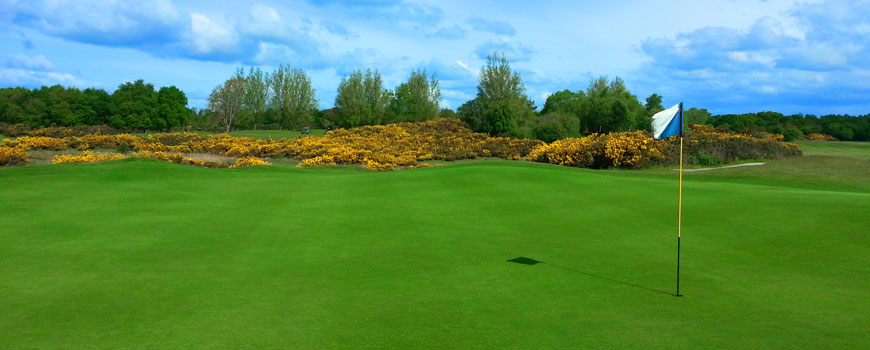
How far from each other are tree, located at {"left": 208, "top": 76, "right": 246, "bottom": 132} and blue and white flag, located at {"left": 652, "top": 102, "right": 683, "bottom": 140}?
95.5 m

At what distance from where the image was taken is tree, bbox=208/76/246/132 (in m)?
95.2

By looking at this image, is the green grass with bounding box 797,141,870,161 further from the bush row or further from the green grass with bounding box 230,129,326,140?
the green grass with bounding box 230,129,326,140

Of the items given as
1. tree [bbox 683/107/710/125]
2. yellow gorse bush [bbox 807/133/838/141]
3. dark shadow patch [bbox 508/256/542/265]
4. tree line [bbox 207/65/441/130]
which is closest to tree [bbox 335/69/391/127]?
tree line [bbox 207/65/441/130]

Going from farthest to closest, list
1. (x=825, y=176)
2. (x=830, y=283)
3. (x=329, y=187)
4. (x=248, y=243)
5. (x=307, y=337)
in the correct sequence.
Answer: (x=825, y=176) < (x=329, y=187) < (x=248, y=243) < (x=830, y=283) < (x=307, y=337)

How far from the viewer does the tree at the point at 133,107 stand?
77750 millimetres

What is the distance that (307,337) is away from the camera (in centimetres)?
580

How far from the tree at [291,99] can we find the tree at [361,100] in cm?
1041

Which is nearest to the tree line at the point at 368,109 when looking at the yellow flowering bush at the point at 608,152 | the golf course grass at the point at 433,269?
the yellow flowering bush at the point at 608,152

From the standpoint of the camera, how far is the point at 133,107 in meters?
78.2

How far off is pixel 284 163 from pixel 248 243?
1098 inches

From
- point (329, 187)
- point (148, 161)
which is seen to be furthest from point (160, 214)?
point (148, 161)

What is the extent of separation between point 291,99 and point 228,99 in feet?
35.4

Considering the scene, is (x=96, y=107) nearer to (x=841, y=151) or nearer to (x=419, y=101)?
(x=419, y=101)

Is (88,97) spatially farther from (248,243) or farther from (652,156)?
(248,243)
